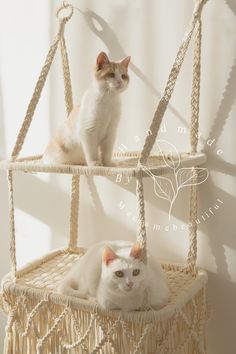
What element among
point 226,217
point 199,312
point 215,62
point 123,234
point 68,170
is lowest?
point 199,312

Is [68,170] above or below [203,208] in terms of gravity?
above

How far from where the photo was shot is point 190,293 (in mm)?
1047

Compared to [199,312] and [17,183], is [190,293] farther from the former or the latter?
[17,183]

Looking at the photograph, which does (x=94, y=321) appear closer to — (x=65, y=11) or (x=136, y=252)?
(x=136, y=252)

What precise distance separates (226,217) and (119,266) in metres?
0.42

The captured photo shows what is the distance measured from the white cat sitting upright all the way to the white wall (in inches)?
9.8

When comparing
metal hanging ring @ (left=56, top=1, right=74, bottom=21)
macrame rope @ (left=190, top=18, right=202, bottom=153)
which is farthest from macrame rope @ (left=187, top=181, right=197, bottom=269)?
metal hanging ring @ (left=56, top=1, right=74, bottom=21)

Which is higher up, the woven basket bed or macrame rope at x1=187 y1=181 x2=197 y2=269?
macrame rope at x1=187 y1=181 x2=197 y2=269

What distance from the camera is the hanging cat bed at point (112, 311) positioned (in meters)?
0.95

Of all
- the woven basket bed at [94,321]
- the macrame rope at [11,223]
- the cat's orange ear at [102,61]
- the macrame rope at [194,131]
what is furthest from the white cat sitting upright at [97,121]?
the woven basket bed at [94,321]

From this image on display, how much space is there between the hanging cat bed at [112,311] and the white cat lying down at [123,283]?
20mm

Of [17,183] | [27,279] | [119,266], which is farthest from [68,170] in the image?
[17,183]

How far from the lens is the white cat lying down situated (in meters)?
0.92

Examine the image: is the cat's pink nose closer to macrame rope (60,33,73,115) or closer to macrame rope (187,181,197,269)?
macrame rope (187,181,197,269)
